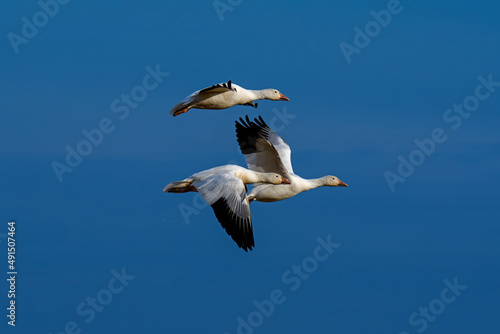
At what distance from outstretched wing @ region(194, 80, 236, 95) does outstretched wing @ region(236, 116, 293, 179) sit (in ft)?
5.70

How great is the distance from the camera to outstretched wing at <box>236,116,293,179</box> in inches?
752

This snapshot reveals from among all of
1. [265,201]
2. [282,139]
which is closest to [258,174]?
[265,201]

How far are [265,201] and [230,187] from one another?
3.11 m

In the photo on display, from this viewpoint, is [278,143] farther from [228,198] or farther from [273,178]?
[228,198]

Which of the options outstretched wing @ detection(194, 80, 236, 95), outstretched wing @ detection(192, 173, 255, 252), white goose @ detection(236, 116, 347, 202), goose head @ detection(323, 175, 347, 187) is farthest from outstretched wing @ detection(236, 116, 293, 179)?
outstretched wing @ detection(192, 173, 255, 252)

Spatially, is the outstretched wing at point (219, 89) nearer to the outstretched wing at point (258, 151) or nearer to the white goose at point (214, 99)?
the white goose at point (214, 99)

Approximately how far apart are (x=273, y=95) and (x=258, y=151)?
125 cm

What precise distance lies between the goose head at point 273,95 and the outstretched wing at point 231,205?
11.8ft

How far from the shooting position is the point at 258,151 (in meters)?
19.4

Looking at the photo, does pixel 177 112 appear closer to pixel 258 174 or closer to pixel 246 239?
pixel 258 174

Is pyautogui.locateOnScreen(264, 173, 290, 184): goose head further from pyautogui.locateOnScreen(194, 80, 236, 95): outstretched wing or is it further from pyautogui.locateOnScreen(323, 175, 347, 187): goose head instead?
pyautogui.locateOnScreen(323, 175, 347, 187): goose head

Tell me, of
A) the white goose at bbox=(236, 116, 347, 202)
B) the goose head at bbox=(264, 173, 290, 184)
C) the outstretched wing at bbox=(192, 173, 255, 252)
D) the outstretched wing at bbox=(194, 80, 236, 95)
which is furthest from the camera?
the white goose at bbox=(236, 116, 347, 202)

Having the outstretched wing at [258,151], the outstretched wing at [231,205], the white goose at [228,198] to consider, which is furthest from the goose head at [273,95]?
the outstretched wing at [231,205]

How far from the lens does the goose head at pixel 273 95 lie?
19453 millimetres
